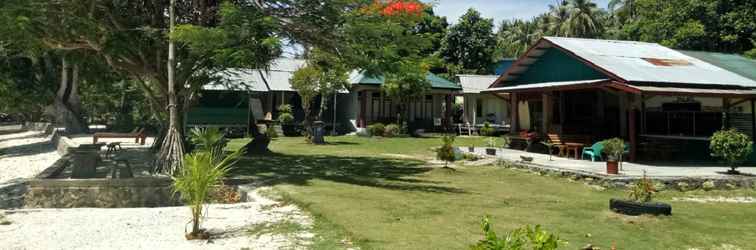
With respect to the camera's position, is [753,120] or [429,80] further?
[429,80]

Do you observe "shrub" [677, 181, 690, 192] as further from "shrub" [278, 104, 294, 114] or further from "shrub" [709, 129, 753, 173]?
"shrub" [278, 104, 294, 114]

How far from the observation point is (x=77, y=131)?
30.2 metres

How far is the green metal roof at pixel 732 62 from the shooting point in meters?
18.4

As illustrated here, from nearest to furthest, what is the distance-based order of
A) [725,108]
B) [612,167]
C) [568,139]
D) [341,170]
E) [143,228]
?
[143,228], [612,167], [341,170], [725,108], [568,139]

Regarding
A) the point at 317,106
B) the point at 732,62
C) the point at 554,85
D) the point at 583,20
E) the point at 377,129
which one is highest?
the point at 583,20

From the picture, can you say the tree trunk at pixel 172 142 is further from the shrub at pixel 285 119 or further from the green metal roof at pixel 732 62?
the green metal roof at pixel 732 62

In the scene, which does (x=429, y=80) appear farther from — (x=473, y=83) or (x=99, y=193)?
(x=99, y=193)

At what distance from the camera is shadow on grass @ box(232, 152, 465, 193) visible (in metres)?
11.9

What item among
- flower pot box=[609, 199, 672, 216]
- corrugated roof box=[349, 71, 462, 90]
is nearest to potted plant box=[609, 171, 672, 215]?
flower pot box=[609, 199, 672, 216]

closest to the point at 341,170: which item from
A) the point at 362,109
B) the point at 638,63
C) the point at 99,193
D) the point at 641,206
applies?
the point at 99,193

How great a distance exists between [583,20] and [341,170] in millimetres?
42145

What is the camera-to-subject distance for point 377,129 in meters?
28.9

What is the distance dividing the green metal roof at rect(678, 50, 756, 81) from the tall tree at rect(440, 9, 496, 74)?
24894 mm

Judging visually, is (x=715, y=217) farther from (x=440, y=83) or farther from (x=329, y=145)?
(x=440, y=83)
